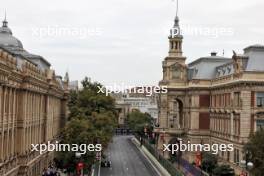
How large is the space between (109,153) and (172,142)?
43.1 feet

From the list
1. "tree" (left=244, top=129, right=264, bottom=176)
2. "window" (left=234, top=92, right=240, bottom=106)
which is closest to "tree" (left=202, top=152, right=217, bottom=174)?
"window" (left=234, top=92, right=240, bottom=106)

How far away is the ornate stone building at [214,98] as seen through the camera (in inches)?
2429

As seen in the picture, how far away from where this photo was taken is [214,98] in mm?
79562

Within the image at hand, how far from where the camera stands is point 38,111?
5425 cm

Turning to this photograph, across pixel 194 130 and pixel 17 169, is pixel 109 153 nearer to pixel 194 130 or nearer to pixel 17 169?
pixel 194 130

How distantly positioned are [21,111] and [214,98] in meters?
43.1

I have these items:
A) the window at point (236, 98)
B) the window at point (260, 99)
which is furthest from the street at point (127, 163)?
the window at point (260, 99)

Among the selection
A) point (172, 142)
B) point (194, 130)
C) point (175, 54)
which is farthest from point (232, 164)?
point (175, 54)

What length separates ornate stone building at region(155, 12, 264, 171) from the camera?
61688 mm

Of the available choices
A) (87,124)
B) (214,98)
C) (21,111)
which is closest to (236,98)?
(214,98)

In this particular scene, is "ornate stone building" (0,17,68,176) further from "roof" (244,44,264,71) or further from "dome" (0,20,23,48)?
"roof" (244,44,264,71)
